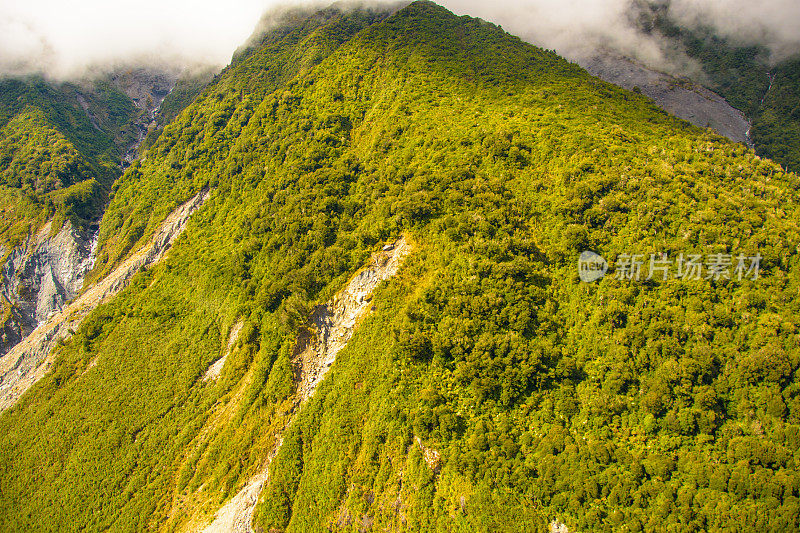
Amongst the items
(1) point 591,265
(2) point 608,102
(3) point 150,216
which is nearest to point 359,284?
(1) point 591,265

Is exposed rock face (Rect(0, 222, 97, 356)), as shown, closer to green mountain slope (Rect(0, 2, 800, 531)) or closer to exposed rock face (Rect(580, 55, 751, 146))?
green mountain slope (Rect(0, 2, 800, 531))

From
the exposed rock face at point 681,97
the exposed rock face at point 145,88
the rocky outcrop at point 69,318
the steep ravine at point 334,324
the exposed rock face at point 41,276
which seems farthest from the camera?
the exposed rock face at point 145,88

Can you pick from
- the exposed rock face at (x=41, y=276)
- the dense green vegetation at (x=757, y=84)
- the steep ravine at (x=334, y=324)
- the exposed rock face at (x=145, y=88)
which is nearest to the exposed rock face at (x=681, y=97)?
the dense green vegetation at (x=757, y=84)

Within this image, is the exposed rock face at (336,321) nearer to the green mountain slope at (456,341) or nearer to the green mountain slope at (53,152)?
the green mountain slope at (456,341)

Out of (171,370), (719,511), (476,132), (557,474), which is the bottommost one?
(171,370)

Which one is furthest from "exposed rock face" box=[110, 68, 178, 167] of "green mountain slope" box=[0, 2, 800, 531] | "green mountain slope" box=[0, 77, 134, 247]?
"green mountain slope" box=[0, 2, 800, 531]

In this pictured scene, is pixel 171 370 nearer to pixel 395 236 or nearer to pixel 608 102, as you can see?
pixel 395 236
